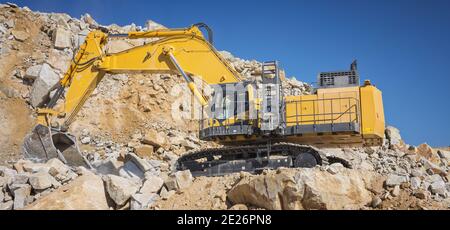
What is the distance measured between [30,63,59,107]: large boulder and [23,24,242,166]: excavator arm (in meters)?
7.75

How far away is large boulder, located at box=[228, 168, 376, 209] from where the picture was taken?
9.04 meters

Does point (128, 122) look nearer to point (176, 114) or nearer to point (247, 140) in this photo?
point (176, 114)

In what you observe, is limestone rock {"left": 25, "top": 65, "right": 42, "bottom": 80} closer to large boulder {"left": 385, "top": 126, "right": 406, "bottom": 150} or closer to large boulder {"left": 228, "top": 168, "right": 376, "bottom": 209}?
large boulder {"left": 228, "top": 168, "right": 376, "bottom": 209}

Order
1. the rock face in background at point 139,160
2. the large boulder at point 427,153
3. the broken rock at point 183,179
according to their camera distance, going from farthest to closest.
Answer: the large boulder at point 427,153, the broken rock at point 183,179, the rock face in background at point 139,160

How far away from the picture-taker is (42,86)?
67.3 ft

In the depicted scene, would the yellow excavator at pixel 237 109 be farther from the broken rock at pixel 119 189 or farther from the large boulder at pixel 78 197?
the large boulder at pixel 78 197

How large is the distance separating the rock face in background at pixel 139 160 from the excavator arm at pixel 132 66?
126 centimetres

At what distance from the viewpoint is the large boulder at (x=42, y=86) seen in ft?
66.5

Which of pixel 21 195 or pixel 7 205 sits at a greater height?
pixel 21 195

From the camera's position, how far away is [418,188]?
30.9ft

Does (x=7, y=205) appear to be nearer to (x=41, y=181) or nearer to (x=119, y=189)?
(x=41, y=181)

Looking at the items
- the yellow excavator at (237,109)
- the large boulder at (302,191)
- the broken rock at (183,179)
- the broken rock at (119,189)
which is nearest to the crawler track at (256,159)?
the yellow excavator at (237,109)

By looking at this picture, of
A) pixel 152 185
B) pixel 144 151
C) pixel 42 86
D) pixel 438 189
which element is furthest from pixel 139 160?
pixel 42 86

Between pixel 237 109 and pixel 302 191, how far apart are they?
11.7ft
